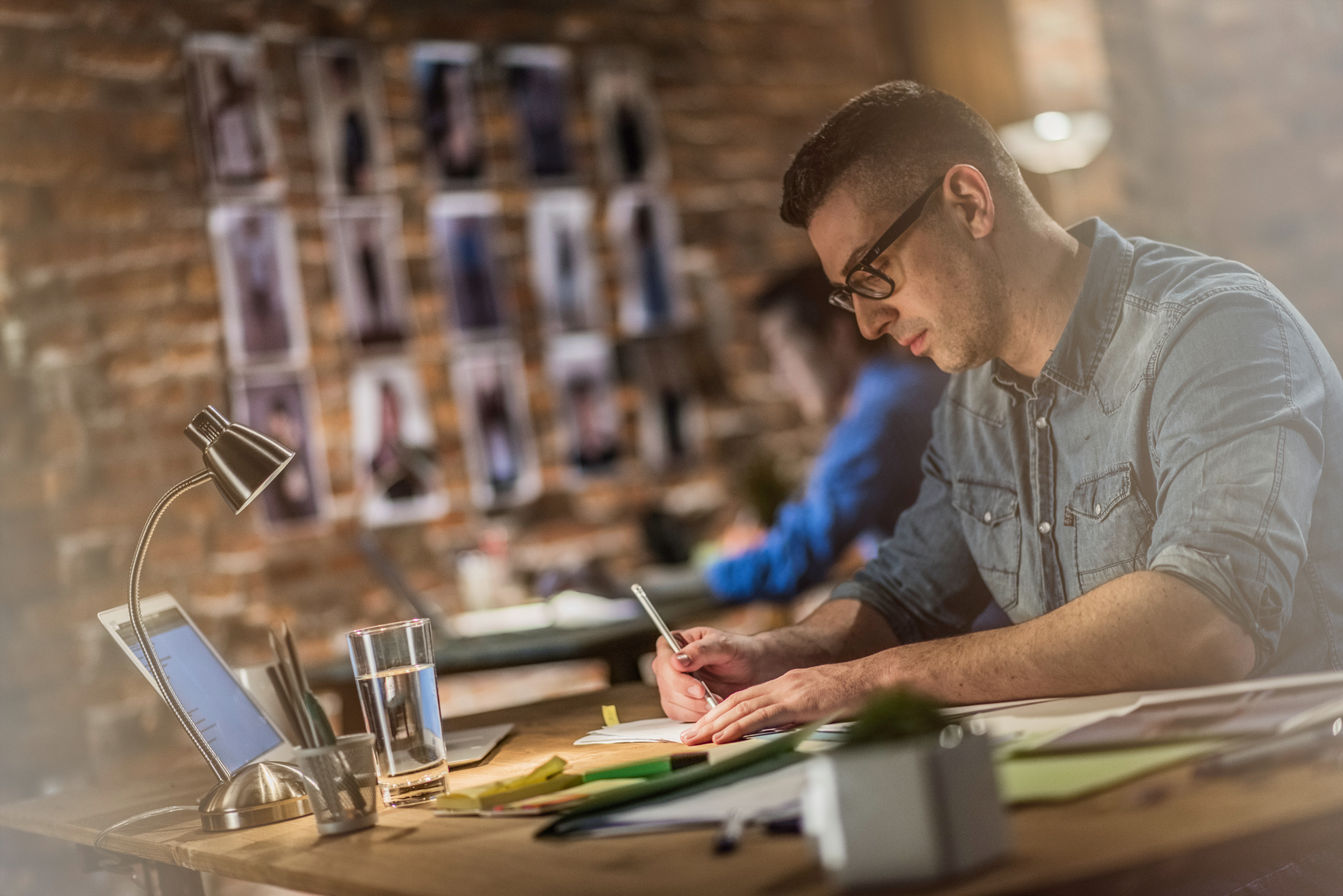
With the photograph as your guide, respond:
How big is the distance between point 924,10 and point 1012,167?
3659 mm

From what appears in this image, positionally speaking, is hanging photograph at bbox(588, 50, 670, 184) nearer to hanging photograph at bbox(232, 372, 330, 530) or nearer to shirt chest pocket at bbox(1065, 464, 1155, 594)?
hanging photograph at bbox(232, 372, 330, 530)

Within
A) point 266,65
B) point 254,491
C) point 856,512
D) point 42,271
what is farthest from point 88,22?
point 254,491

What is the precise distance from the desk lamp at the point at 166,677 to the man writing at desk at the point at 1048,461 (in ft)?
1.36

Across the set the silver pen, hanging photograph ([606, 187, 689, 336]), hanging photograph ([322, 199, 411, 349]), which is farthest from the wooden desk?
hanging photograph ([606, 187, 689, 336])

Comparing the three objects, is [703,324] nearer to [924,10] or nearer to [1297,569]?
[924,10]

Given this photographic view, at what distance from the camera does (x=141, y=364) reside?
3.43 metres

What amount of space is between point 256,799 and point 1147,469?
0.98m

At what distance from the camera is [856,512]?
280 centimetres

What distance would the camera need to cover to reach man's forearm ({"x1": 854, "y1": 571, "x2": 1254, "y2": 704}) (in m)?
1.13

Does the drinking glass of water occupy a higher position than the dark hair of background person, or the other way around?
the dark hair of background person

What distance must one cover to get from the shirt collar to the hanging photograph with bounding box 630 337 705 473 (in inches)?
111

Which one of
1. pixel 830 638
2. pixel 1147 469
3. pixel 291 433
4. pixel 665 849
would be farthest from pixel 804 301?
pixel 665 849

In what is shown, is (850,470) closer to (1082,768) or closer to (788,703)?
(788,703)

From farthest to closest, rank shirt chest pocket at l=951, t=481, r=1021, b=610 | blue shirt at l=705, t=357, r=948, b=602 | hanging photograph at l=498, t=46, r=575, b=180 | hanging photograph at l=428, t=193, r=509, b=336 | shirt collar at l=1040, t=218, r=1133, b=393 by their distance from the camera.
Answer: hanging photograph at l=498, t=46, r=575, b=180, hanging photograph at l=428, t=193, r=509, b=336, blue shirt at l=705, t=357, r=948, b=602, shirt chest pocket at l=951, t=481, r=1021, b=610, shirt collar at l=1040, t=218, r=1133, b=393
